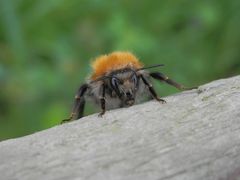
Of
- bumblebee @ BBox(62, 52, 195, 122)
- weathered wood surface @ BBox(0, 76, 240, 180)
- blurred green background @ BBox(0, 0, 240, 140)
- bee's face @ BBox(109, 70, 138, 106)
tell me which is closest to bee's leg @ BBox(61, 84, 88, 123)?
bumblebee @ BBox(62, 52, 195, 122)

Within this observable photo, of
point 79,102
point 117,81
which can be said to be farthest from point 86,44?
point 117,81

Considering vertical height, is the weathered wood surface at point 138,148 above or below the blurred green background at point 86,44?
below

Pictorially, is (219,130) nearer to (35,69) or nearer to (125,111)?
(125,111)

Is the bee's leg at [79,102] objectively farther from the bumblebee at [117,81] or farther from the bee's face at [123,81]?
the bee's face at [123,81]

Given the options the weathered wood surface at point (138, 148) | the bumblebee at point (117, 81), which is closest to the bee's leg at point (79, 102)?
the bumblebee at point (117, 81)

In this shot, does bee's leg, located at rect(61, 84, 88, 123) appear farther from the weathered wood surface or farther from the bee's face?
the weathered wood surface

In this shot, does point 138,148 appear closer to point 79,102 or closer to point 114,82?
point 114,82
